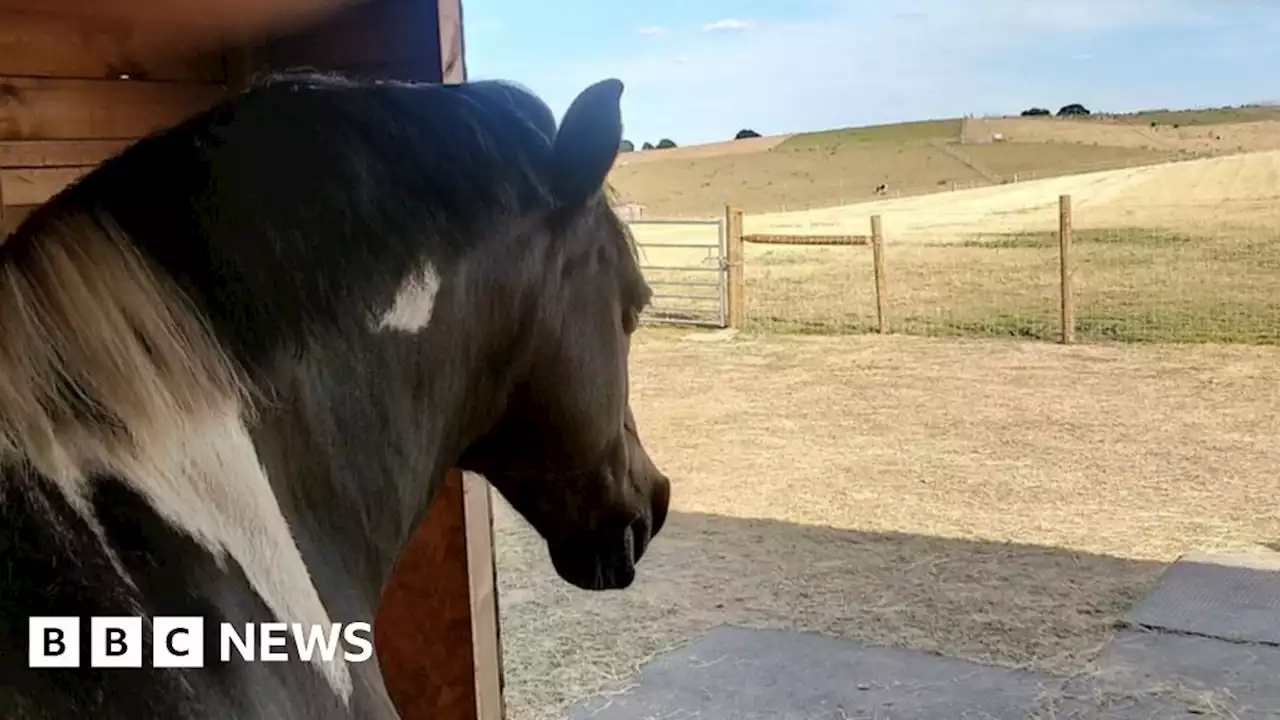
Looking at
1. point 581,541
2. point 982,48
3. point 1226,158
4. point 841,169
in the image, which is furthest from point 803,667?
point 841,169

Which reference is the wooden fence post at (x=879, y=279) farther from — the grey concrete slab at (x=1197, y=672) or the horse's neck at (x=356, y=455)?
the horse's neck at (x=356, y=455)

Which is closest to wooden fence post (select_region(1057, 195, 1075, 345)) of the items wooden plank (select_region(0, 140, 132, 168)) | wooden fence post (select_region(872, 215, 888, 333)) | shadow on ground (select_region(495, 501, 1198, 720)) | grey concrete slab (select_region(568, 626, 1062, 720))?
wooden fence post (select_region(872, 215, 888, 333))

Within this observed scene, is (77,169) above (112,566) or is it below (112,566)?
above

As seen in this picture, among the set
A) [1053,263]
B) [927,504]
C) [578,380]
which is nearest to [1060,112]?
[1053,263]

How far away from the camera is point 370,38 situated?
1.77m

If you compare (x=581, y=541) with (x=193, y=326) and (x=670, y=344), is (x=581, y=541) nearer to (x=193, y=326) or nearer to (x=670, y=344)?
(x=193, y=326)

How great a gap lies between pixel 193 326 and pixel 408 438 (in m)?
0.22

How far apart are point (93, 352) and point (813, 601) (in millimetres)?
3202

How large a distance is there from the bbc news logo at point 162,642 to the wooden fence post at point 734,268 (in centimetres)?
833

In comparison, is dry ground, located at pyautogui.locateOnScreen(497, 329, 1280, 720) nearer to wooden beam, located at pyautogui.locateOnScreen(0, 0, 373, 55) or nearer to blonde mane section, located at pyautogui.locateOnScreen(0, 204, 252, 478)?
wooden beam, located at pyautogui.locateOnScreen(0, 0, 373, 55)

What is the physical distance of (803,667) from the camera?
3.01 m

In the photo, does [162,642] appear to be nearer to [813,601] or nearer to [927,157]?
[813,601]

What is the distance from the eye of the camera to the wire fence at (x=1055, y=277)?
26.9 ft

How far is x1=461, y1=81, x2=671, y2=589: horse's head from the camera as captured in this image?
3.00ft
